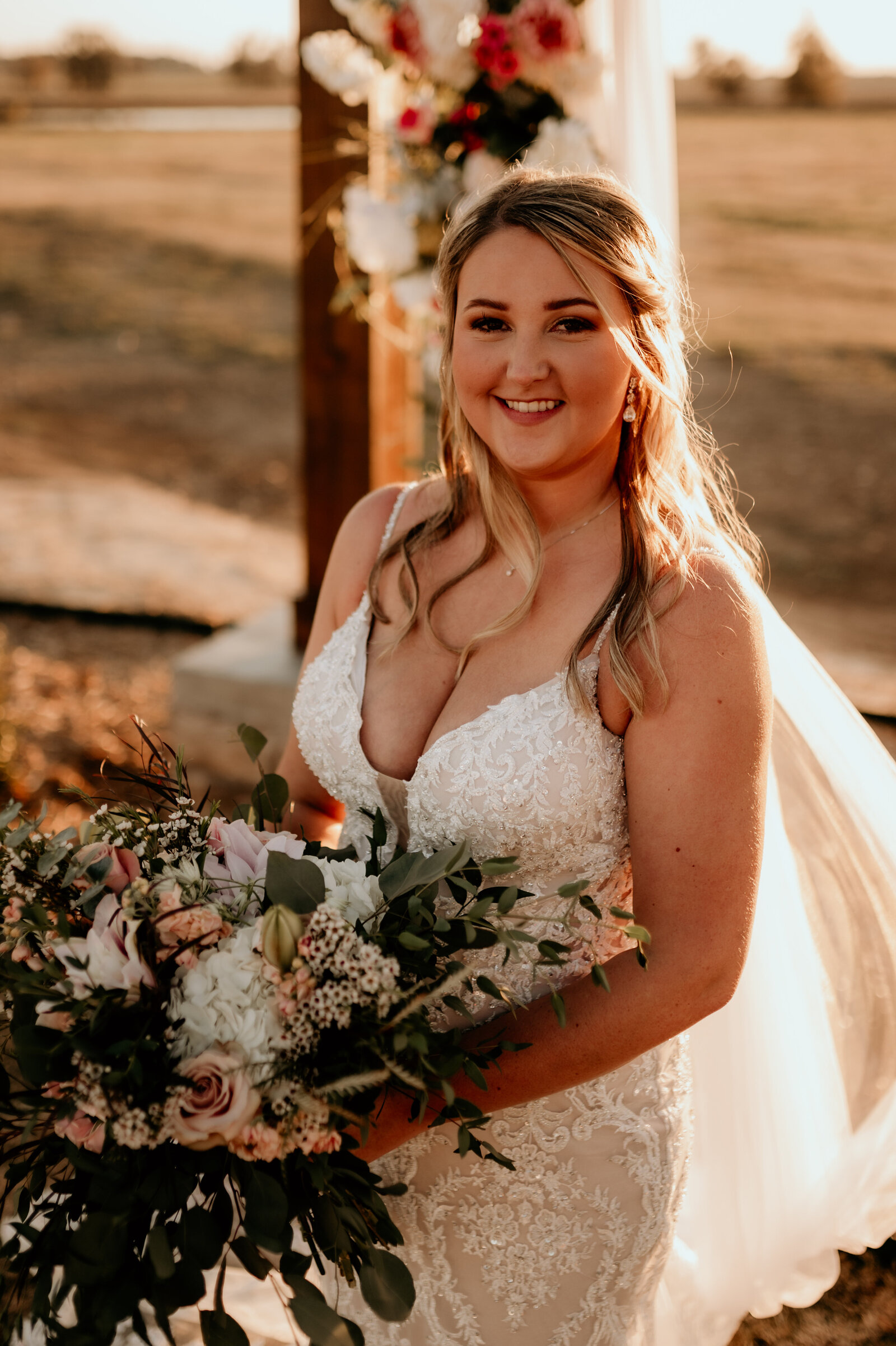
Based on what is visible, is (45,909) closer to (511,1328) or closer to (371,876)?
(371,876)

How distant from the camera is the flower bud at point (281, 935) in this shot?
1.26 meters

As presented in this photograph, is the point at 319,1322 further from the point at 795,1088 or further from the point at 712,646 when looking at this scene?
the point at 795,1088

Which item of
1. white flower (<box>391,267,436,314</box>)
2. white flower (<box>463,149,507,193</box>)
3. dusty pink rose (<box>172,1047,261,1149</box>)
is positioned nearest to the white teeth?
dusty pink rose (<box>172,1047,261,1149</box>)

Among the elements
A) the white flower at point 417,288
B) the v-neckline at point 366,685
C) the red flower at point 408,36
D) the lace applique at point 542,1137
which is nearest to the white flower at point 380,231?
the white flower at point 417,288

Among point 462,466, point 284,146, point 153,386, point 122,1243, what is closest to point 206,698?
point 462,466

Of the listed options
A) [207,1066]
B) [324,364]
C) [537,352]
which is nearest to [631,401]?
[537,352]

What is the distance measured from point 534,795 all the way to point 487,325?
76cm

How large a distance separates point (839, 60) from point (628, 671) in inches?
243

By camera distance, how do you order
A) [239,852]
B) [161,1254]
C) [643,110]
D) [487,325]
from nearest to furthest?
1. [161,1254]
2. [239,852]
3. [487,325]
4. [643,110]

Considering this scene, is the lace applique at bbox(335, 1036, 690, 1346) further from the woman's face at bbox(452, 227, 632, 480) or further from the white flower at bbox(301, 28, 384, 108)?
the white flower at bbox(301, 28, 384, 108)

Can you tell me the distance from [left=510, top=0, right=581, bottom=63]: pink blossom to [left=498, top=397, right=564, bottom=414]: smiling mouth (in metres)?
1.88

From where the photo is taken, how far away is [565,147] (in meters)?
3.10

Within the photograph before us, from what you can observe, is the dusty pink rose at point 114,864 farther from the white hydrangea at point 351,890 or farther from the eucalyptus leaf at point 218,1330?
the eucalyptus leaf at point 218,1330

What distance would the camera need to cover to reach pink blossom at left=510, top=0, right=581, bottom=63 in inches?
121
